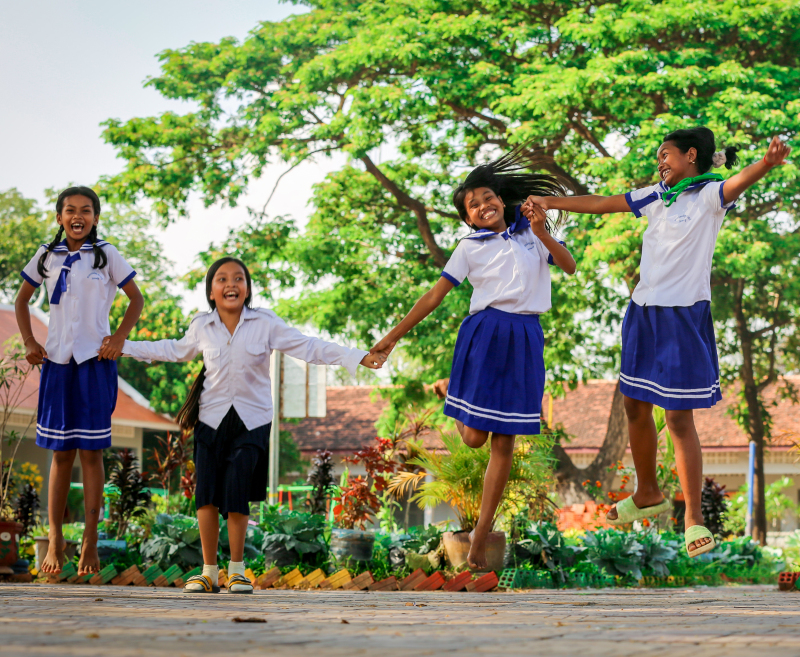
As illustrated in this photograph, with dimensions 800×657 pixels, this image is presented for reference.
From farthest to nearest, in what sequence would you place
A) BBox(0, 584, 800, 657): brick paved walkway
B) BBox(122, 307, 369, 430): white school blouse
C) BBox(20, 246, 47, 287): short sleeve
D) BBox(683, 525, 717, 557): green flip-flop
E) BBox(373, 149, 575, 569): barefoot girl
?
BBox(20, 246, 47, 287): short sleeve → BBox(122, 307, 369, 430): white school blouse → BBox(373, 149, 575, 569): barefoot girl → BBox(683, 525, 717, 557): green flip-flop → BBox(0, 584, 800, 657): brick paved walkway

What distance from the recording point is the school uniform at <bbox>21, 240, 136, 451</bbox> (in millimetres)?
5254

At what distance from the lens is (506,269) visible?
478 centimetres

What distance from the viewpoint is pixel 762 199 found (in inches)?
588

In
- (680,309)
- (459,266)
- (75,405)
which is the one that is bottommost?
(75,405)

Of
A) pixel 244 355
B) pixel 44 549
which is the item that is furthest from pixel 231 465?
pixel 44 549

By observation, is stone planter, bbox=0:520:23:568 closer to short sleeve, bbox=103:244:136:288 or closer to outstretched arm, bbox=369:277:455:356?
short sleeve, bbox=103:244:136:288

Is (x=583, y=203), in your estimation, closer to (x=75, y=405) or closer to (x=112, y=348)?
(x=112, y=348)

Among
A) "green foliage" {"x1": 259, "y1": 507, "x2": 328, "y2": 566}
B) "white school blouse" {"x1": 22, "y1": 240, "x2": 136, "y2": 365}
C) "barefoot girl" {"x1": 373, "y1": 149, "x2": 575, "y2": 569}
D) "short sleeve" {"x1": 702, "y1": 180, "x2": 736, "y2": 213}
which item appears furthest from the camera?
"green foliage" {"x1": 259, "y1": 507, "x2": 328, "y2": 566}

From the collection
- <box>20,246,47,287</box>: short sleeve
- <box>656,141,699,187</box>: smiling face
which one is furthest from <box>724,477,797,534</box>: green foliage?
<box>20,246,47,287</box>: short sleeve

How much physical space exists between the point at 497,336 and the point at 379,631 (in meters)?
2.58

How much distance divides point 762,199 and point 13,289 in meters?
27.4

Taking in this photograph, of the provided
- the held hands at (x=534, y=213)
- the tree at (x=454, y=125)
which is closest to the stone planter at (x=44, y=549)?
the held hands at (x=534, y=213)

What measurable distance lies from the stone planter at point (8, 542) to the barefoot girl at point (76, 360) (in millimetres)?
929

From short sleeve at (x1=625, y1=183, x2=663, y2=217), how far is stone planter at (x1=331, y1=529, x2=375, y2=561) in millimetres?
3441
